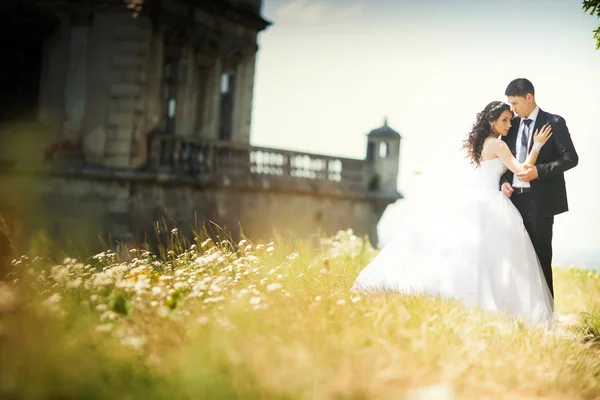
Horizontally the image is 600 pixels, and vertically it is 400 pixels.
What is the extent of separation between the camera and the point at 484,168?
21.7 ft

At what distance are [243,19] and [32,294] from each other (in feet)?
46.9

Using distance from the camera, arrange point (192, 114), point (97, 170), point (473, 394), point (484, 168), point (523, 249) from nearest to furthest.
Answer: point (473, 394)
point (523, 249)
point (484, 168)
point (97, 170)
point (192, 114)

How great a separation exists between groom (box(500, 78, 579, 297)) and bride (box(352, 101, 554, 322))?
11cm

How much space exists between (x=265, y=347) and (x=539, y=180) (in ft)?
11.6

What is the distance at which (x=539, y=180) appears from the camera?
6.48 metres

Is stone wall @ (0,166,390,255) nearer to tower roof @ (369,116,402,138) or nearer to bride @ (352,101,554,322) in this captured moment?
tower roof @ (369,116,402,138)

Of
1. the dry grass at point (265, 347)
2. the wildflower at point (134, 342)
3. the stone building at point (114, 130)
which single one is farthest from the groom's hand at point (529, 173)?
the stone building at point (114, 130)

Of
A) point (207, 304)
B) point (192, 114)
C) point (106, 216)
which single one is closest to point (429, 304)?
point (207, 304)

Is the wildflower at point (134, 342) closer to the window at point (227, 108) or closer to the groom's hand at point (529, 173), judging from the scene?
the groom's hand at point (529, 173)

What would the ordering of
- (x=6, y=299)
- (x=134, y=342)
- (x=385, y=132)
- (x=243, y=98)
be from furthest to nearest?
1. (x=385, y=132)
2. (x=243, y=98)
3. (x=6, y=299)
4. (x=134, y=342)

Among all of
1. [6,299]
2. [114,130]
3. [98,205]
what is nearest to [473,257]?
[6,299]

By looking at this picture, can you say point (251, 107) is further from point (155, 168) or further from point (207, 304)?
point (207, 304)

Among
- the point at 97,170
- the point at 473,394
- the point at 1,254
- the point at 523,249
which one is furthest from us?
the point at 97,170

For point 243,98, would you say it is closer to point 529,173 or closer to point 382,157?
point 382,157
